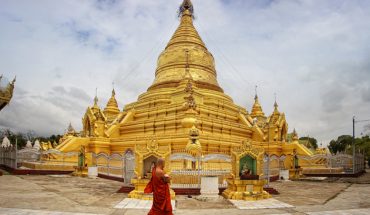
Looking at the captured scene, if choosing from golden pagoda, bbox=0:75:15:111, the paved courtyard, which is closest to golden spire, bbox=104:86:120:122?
golden pagoda, bbox=0:75:15:111

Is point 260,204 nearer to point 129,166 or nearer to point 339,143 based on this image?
point 129,166

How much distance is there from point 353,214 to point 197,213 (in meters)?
4.21

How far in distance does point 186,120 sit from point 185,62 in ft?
35.9

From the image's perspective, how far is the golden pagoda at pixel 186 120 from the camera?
824 inches

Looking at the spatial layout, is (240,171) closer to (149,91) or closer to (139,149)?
(139,149)

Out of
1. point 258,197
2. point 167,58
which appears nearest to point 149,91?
point 167,58

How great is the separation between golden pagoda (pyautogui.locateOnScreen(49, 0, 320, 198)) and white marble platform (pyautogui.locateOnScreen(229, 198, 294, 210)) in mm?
3433

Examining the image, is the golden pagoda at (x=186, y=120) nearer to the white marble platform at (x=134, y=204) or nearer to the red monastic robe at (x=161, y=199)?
the white marble platform at (x=134, y=204)

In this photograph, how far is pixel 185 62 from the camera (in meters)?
31.0

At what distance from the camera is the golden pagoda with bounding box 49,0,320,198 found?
2094cm

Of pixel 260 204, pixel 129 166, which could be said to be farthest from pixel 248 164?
pixel 129 166

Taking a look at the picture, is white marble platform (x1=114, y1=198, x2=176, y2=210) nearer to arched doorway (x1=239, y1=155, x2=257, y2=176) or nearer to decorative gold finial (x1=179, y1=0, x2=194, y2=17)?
arched doorway (x1=239, y1=155, x2=257, y2=176)

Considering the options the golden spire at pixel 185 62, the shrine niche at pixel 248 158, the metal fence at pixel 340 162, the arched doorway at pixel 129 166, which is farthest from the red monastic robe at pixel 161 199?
the golden spire at pixel 185 62

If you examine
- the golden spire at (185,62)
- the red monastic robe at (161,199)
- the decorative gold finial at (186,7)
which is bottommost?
the red monastic robe at (161,199)
